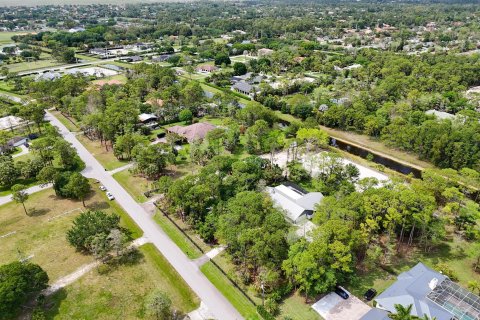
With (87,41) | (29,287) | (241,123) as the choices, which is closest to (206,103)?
(241,123)

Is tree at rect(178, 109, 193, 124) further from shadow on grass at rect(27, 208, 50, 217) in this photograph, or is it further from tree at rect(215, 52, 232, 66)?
tree at rect(215, 52, 232, 66)

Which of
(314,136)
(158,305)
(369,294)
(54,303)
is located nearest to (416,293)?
(369,294)

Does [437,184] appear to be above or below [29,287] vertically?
above

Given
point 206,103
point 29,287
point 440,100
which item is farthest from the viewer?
point 206,103

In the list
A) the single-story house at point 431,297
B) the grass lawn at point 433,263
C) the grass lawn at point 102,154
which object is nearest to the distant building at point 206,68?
the grass lawn at point 102,154

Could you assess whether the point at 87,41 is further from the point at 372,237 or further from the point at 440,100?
the point at 372,237

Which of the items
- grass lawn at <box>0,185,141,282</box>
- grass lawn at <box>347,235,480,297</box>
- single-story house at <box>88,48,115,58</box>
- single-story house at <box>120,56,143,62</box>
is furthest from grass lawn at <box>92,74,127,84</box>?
grass lawn at <box>347,235,480,297</box>
